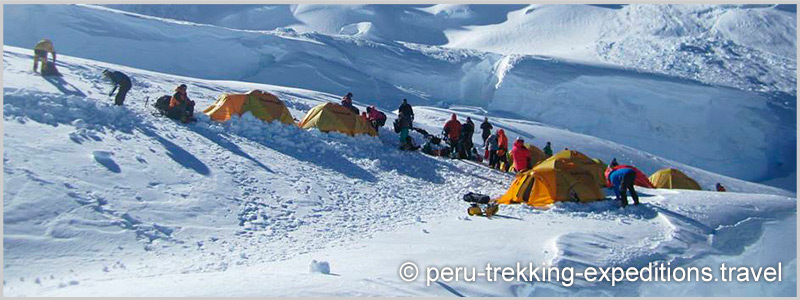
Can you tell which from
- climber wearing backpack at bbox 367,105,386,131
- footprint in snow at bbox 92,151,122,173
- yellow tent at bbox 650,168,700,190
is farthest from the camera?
yellow tent at bbox 650,168,700,190

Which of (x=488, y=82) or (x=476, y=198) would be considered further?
(x=488, y=82)

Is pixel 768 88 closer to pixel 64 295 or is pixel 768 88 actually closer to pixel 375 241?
pixel 375 241

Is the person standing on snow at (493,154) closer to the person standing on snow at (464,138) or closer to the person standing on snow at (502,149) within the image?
the person standing on snow at (502,149)

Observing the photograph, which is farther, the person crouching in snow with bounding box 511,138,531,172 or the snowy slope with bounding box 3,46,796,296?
the person crouching in snow with bounding box 511,138,531,172

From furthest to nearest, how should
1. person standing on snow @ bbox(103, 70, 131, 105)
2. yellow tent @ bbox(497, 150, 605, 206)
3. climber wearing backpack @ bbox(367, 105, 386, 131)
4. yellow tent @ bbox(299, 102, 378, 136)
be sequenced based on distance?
climber wearing backpack @ bbox(367, 105, 386, 131) < yellow tent @ bbox(299, 102, 378, 136) < person standing on snow @ bbox(103, 70, 131, 105) < yellow tent @ bbox(497, 150, 605, 206)

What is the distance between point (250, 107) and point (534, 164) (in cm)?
787

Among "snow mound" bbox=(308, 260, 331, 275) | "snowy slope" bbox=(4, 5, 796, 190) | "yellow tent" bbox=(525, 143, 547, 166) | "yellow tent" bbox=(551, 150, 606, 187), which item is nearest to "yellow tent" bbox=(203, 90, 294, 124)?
"yellow tent" bbox=(525, 143, 547, 166)

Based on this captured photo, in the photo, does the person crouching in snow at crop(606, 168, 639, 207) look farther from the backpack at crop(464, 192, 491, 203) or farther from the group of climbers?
the backpack at crop(464, 192, 491, 203)

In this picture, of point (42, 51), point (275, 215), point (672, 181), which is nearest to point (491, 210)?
point (275, 215)

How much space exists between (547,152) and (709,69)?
37.4 meters

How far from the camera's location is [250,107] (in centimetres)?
1906

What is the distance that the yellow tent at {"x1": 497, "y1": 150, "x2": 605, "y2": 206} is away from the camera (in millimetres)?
14086

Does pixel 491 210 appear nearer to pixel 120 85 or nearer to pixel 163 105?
pixel 163 105

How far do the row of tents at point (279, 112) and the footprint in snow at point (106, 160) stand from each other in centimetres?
590
